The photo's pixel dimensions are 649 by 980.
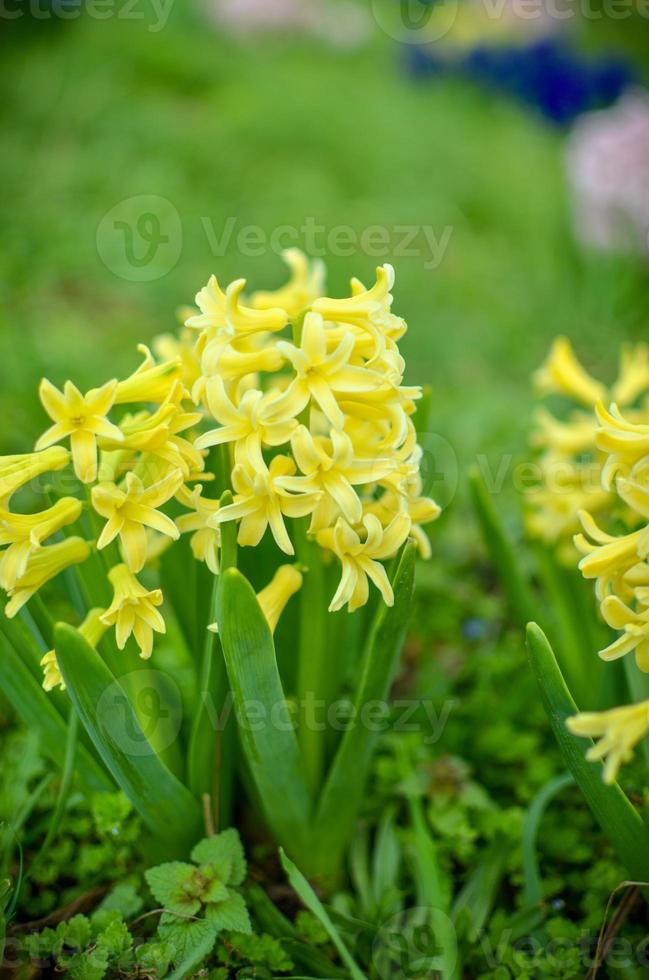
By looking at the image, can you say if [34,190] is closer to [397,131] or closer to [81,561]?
[397,131]

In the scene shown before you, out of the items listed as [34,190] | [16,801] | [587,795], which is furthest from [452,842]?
[34,190]

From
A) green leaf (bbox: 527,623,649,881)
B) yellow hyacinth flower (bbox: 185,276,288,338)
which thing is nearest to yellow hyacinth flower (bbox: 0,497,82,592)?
yellow hyacinth flower (bbox: 185,276,288,338)

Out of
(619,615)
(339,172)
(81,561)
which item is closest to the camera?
(619,615)

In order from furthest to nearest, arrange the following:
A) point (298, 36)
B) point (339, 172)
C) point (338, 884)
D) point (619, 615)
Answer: point (298, 36) < point (339, 172) < point (338, 884) < point (619, 615)

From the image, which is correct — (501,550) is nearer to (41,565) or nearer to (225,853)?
(225,853)

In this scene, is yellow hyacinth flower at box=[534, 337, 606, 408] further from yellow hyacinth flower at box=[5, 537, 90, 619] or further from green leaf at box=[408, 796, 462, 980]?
yellow hyacinth flower at box=[5, 537, 90, 619]

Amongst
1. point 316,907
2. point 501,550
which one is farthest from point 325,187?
point 316,907
